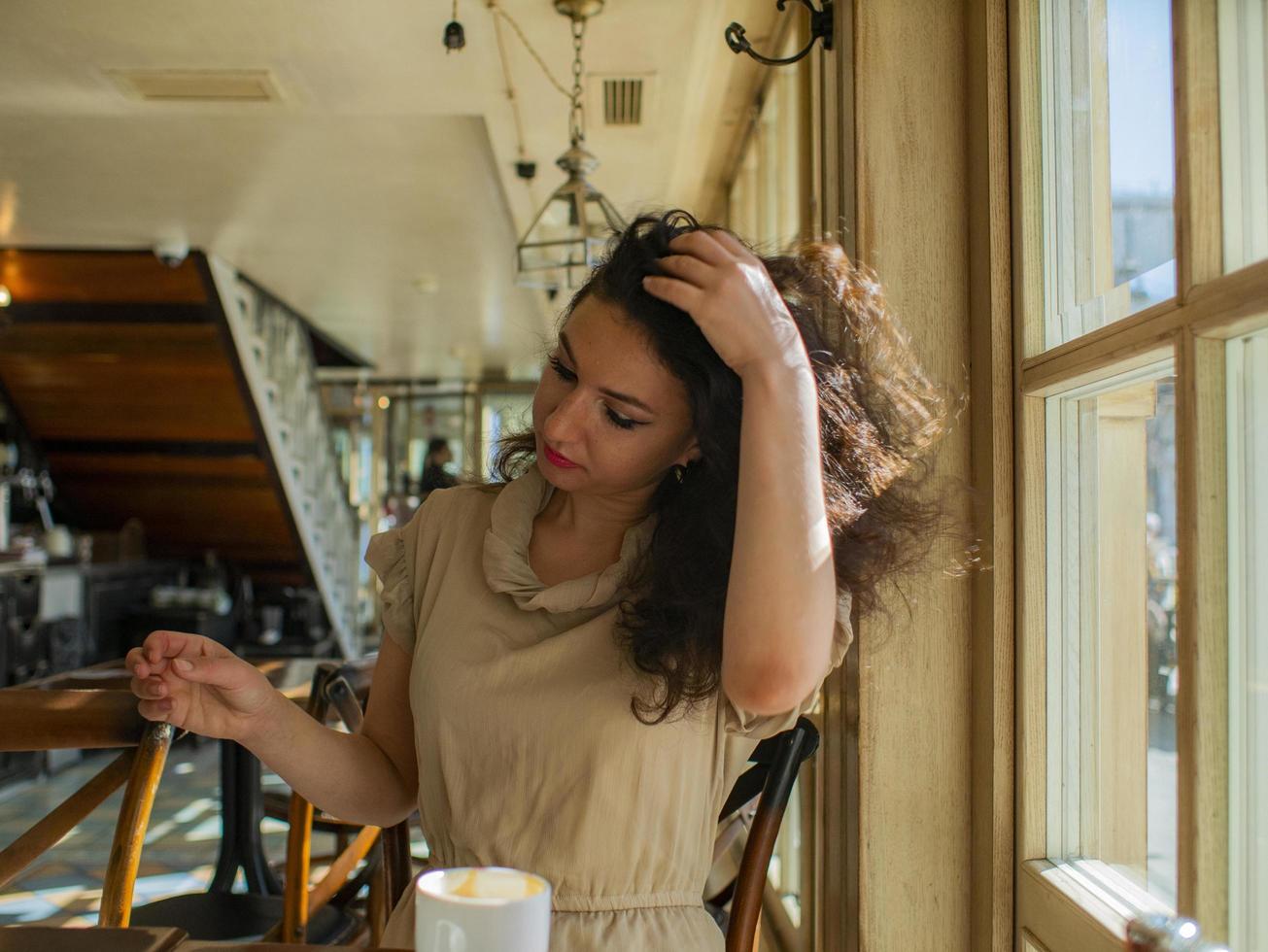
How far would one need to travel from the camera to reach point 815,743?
1290 mm

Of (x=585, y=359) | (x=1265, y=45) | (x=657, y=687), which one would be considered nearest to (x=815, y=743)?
(x=657, y=687)

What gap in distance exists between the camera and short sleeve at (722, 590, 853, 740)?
108 centimetres

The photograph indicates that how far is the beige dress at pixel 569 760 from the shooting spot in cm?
109

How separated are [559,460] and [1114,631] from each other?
54 centimetres

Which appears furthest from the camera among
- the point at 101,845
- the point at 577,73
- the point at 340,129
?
the point at 101,845

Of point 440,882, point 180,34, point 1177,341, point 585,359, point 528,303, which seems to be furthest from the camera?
point 528,303

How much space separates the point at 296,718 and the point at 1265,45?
1.04m

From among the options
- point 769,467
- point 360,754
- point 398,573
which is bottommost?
point 360,754

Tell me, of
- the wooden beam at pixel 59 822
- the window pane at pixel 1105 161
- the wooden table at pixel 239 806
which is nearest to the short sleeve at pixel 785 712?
the window pane at pixel 1105 161

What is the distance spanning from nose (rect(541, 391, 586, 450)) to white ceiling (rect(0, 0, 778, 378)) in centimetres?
56

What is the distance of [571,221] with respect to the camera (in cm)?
270

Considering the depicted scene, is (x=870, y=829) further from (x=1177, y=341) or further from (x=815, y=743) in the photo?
(x=1177, y=341)

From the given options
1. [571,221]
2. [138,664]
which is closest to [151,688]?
[138,664]

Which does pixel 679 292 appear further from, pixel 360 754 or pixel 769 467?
pixel 360 754
